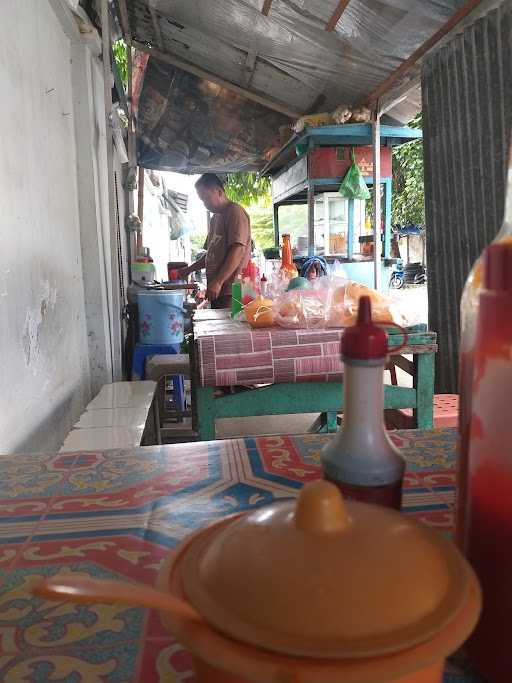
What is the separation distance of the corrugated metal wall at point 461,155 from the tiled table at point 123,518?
8.53 feet

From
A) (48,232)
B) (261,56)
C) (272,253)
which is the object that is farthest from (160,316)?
(272,253)

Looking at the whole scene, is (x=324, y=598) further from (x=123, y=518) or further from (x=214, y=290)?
(x=214, y=290)

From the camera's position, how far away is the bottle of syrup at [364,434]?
466 mm

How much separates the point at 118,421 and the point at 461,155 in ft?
8.59

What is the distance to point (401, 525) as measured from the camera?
360 millimetres

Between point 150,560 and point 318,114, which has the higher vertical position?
point 318,114

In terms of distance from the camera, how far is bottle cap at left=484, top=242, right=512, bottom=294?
365mm

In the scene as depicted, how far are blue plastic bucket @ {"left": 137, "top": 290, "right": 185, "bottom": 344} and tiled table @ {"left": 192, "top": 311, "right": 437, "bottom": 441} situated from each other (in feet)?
8.45

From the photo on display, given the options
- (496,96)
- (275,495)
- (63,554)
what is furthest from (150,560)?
(496,96)

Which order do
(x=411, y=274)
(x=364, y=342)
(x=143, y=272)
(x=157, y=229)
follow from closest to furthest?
1. (x=364, y=342)
2. (x=143, y=272)
3. (x=157, y=229)
4. (x=411, y=274)

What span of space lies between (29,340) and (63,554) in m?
1.89

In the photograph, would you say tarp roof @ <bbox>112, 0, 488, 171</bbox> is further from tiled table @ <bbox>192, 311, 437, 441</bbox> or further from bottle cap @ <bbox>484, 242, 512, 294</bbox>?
bottle cap @ <bbox>484, 242, 512, 294</bbox>

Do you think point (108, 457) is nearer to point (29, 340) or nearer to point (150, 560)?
point (150, 560)

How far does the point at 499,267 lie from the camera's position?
38 cm
